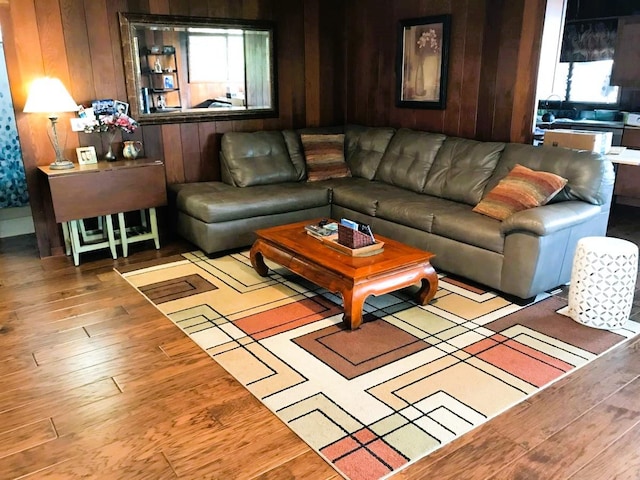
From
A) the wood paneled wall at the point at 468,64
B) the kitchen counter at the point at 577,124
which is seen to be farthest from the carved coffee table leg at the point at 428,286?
the kitchen counter at the point at 577,124

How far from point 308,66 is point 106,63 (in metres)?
1.94

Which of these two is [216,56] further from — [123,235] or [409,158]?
[409,158]

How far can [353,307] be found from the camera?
286cm

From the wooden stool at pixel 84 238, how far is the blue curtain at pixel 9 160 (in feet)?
3.98

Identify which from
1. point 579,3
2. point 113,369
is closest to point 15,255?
point 113,369

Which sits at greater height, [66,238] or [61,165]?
[61,165]

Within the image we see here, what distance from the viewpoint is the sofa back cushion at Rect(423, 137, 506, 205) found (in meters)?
3.98

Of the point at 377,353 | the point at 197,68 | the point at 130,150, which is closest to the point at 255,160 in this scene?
the point at 197,68

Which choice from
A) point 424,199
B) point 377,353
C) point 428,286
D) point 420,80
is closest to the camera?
point 377,353

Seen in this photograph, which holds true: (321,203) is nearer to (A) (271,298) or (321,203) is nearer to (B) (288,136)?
(B) (288,136)

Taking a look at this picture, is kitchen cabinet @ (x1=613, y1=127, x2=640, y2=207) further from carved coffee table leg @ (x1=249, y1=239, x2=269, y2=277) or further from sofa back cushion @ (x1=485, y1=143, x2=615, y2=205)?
carved coffee table leg @ (x1=249, y1=239, x2=269, y2=277)

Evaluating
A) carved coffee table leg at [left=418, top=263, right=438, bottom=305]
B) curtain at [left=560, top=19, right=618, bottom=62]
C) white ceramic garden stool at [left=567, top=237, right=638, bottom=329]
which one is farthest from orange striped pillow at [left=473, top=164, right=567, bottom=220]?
curtain at [left=560, top=19, right=618, bottom=62]

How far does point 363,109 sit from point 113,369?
3777 mm

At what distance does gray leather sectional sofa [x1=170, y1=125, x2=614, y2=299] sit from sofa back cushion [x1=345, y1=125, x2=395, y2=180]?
0.04ft
